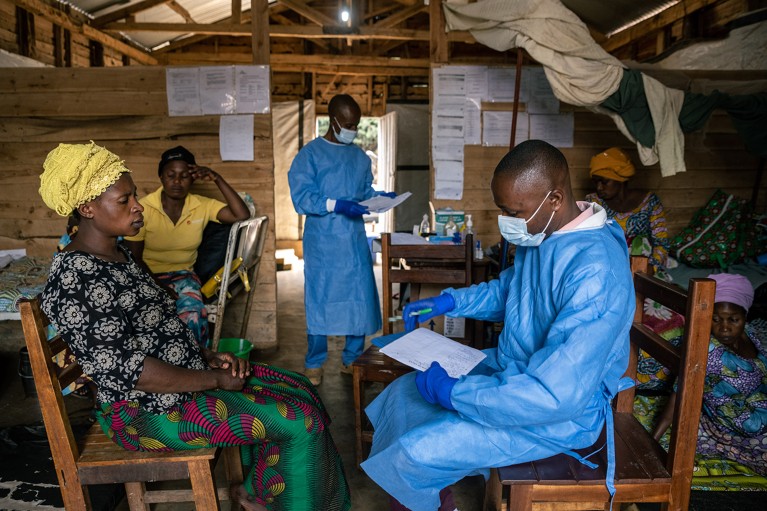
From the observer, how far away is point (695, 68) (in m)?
4.36

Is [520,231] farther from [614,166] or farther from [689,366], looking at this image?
[614,166]

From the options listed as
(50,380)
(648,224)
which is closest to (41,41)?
(50,380)

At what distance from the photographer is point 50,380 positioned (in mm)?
1339

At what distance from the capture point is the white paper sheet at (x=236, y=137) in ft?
12.3

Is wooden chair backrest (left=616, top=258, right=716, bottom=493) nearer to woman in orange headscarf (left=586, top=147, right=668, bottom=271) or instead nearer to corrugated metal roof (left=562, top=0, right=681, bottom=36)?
woman in orange headscarf (left=586, top=147, right=668, bottom=271)

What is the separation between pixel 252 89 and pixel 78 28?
3506 mm

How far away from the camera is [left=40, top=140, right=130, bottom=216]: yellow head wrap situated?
4.66ft

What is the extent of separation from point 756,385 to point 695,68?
3142mm

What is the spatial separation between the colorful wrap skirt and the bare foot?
0.06ft

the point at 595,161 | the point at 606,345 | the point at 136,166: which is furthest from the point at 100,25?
the point at 606,345

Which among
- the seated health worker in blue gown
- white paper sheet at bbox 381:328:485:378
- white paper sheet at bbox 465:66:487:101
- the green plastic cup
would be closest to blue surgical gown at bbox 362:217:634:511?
the seated health worker in blue gown

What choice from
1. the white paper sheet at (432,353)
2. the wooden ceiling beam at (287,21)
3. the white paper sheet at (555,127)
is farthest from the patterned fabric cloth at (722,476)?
the wooden ceiling beam at (287,21)

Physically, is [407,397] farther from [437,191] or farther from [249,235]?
[437,191]

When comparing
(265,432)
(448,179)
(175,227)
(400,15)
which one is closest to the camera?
(265,432)
